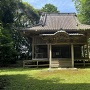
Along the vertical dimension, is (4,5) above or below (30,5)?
below

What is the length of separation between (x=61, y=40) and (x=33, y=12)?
1927 centimetres

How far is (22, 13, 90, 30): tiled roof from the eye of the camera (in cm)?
2345

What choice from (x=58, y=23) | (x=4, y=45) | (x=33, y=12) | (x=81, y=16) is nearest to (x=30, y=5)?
(x=33, y=12)

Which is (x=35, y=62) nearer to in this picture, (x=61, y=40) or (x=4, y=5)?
(x=61, y=40)

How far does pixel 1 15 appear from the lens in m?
29.0

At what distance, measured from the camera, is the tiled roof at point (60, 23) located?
23.5m

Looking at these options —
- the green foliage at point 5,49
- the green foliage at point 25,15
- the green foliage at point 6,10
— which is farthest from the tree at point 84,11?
the green foliage at point 5,49

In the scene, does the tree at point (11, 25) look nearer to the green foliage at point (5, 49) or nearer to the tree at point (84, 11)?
the green foliage at point (5, 49)

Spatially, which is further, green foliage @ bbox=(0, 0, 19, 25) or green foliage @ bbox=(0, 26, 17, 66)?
green foliage @ bbox=(0, 0, 19, 25)

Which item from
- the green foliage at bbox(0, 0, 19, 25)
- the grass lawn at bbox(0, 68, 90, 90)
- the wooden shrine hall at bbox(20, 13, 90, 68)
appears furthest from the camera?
the green foliage at bbox(0, 0, 19, 25)

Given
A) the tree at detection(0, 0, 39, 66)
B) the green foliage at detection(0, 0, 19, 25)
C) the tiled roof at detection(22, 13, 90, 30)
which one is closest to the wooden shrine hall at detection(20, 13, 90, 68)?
the tiled roof at detection(22, 13, 90, 30)

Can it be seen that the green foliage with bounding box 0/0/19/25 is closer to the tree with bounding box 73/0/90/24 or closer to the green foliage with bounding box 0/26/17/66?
the green foliage with bounding box 0/26/17/66

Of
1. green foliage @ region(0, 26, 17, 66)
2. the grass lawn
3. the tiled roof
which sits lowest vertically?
the grass lawn

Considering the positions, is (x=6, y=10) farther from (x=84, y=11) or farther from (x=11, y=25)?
(x=84, y=11)
